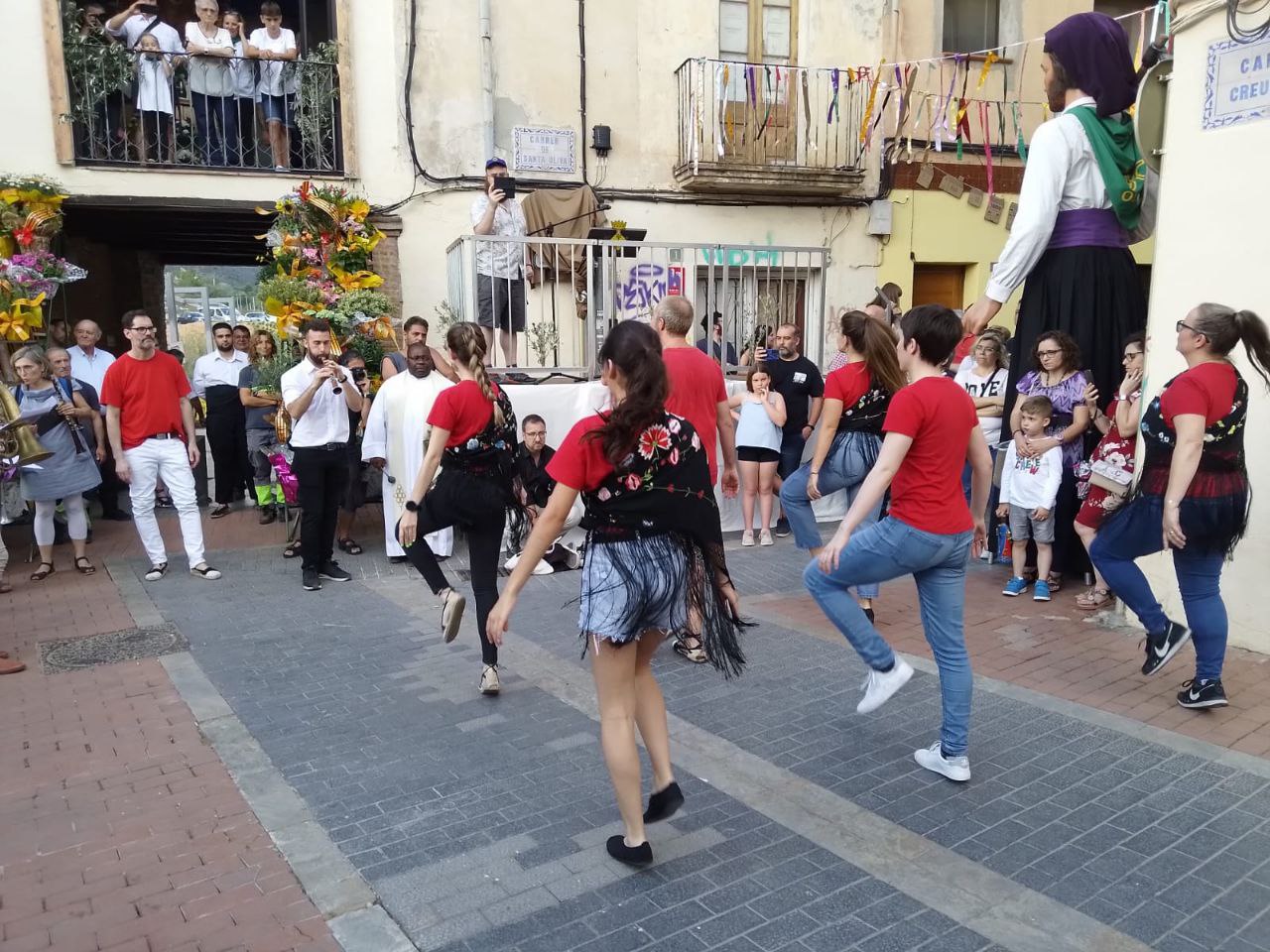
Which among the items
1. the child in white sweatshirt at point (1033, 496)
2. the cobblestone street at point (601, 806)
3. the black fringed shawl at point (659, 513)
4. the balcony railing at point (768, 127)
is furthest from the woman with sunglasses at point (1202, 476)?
the balcony railing at point (768, 127)

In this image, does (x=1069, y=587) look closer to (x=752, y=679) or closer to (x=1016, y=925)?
(x=752, y=679)

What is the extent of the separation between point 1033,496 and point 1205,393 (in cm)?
255

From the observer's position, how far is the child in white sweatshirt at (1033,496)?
253 inches

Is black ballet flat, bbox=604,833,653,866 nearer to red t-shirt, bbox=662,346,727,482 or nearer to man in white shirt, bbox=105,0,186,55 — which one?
red t-shirt, bbox=662,346,727,482

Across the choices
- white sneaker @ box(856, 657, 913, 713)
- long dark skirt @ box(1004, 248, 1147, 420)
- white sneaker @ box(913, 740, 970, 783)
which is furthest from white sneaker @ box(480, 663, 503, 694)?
long dark skirt @ box(1004, 248, 1147, 420)

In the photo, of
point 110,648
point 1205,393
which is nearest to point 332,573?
point 110,648

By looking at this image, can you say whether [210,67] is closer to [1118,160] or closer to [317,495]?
[317,495]

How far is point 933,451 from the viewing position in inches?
143

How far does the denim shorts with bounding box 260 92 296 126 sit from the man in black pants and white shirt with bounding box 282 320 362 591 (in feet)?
18.8

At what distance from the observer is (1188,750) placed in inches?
157

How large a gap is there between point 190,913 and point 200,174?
10.0 meters

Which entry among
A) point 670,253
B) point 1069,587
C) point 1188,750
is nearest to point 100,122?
point 670,253

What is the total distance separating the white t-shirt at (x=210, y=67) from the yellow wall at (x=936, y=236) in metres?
8.68

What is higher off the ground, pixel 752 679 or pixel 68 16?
pixel 68 16
